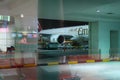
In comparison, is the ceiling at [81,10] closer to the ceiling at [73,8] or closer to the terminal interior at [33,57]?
the ceiling at [73,8]

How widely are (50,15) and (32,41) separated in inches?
78.0

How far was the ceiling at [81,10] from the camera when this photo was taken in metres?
4.03

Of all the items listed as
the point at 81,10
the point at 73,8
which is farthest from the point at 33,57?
the point at 81,10

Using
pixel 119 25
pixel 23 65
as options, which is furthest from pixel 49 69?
pixel 119 25

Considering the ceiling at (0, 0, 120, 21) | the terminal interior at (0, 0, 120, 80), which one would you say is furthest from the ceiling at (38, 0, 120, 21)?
the terminal interior at (0, 0, 120, 80)

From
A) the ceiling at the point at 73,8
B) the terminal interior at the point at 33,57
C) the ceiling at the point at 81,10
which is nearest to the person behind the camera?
the terminal interior at the point at 33,57

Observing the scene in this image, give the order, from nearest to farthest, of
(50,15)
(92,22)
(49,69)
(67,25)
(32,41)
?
(49,69), (32,41), (50,15), (67,25), (92,22)

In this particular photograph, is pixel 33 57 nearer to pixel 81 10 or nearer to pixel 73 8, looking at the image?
pixel 73 8

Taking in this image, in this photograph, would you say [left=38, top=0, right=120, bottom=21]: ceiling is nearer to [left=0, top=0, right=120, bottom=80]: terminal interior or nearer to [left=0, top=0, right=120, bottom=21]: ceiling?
[left=0, top=0, right=120, bottom=21]: ceiling

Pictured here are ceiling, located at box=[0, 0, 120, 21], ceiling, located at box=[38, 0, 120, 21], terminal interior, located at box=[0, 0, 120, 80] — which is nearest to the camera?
terminal interior, located at box=[0, 0, 120, 80]

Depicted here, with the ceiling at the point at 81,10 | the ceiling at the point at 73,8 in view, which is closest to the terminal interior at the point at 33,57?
the ceiling at the point at 73,8

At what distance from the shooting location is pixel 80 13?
628 centimetres

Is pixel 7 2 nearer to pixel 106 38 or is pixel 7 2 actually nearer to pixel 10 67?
pixel 10 67

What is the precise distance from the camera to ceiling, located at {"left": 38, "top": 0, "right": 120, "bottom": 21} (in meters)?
4.03
